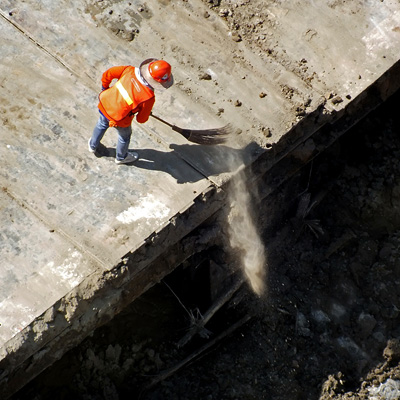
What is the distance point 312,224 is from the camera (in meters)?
8.43

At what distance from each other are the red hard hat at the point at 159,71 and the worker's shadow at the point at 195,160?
1.13 meters

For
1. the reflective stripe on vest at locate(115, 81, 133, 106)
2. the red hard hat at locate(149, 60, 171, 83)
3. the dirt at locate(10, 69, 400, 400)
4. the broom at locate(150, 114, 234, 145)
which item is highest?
the red hard hat at locate(149, 60, 171, 83)

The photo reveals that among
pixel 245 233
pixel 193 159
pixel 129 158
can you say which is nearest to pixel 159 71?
pixel 129 158

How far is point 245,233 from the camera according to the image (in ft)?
24.9

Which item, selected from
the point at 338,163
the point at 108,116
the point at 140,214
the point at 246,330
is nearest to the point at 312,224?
the point at 338,163

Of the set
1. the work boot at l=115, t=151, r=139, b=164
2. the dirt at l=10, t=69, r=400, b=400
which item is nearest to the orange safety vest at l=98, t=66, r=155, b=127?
the work boot at l=115, t=151, r=139, b=164

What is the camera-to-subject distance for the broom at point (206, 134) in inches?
277

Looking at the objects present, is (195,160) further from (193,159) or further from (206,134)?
(206,134)

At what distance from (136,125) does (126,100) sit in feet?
3.51

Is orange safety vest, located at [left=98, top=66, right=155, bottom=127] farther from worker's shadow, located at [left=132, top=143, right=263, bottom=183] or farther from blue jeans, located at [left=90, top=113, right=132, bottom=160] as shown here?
worker's shadow, located at [left=132, top=143, right=263, bottom=183]

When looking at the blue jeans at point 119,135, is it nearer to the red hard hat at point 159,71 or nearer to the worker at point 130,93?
the worker at point 130,93

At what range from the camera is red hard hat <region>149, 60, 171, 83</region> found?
20.1 feet

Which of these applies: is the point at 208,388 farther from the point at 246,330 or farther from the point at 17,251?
the point at 17,251

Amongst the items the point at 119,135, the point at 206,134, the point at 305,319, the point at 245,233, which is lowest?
the point at 305,319
